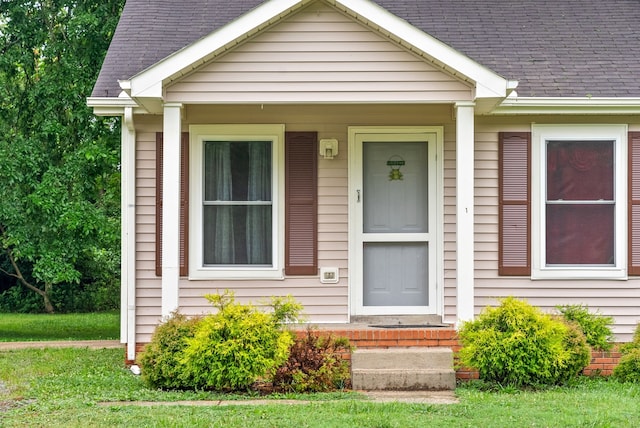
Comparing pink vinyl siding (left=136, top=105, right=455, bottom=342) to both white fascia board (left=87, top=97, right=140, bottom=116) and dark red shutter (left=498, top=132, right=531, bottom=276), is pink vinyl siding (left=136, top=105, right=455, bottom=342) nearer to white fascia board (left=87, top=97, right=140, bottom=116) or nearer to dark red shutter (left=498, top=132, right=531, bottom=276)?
white fascia board (left=87, top=97, right=140, bottom=116)

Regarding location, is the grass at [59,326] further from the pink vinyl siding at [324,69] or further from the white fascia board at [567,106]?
the white fascia board at [567,106]

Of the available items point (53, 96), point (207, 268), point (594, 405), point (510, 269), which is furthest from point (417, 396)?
point (53, 96)

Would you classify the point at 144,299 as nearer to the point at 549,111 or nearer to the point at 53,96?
the point at 549,111

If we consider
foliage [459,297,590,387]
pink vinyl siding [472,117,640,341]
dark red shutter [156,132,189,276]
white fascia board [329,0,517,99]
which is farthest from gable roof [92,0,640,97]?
foliage [459,297,590,387]

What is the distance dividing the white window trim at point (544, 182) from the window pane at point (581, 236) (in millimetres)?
81

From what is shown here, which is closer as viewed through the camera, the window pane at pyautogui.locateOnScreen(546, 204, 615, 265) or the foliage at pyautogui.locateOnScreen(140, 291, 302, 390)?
the foliage at pyautogui.locateOnScreen(140, 291, 302, 390)

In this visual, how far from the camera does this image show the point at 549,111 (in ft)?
28.2

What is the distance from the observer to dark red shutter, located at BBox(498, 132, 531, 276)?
8.80m

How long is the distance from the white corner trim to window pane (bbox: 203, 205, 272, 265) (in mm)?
1727

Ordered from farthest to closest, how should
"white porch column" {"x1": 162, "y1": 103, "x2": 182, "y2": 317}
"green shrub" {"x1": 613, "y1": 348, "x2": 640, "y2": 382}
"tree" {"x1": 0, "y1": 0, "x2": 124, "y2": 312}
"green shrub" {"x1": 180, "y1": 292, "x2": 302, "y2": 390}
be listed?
1. "tree" {"x1": 0, "y1": 0, "x2": 124, "y2": 312}
2. "white porch column" {"x1": 162, "y1": 103, "x2": 182, "y2": 317}
3. "green shrub" {"x1": 613, "y1": 348, "x2": 640, "y2": 382}
4. "green shrub" {"x1": 180, "y1": 292, "x2": 302, "y2": 390}

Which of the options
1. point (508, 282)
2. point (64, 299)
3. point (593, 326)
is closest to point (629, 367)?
point (593, 326)

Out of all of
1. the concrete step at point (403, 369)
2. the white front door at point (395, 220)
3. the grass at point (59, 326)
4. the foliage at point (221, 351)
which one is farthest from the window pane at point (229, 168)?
the grass at point (59, 326)

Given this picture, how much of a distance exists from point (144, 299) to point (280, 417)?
3189 millimetres

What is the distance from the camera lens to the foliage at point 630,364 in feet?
25.2
